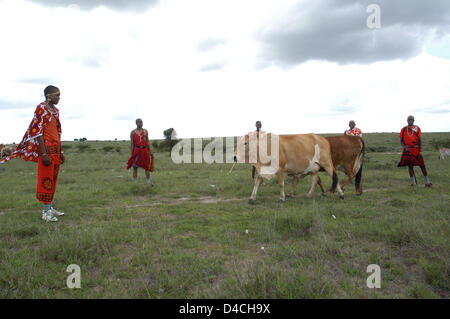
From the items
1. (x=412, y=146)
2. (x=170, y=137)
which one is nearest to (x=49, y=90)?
(x=412, y=146)

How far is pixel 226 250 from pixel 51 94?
14.0 ft

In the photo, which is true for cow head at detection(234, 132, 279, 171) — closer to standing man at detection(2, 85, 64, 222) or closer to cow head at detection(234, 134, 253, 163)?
cow head at detection(234, 134, 253, 163)

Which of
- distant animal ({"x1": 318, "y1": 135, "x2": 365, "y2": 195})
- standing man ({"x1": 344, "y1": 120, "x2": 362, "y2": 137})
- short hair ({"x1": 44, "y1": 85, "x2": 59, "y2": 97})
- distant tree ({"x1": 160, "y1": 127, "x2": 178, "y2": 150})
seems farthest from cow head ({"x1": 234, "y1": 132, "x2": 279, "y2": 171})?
distant tree ({"x1": 160, "y1": 127, "x2": 178, "y2": 150})

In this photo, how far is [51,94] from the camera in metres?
5.59

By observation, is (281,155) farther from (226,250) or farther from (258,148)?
(226,250)

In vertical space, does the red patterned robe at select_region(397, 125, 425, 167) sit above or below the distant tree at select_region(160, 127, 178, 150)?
below

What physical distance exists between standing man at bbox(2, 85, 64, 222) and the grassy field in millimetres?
591

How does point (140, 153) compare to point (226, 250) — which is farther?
point (140, 153)

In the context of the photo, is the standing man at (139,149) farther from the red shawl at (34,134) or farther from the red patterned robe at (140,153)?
the red shawl at (34,134)

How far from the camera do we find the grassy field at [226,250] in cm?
305

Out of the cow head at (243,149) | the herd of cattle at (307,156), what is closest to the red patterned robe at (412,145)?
the herd of cattle at (307,156)

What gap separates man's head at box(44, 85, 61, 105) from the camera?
18.3ft

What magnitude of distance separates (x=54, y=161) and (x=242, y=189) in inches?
192

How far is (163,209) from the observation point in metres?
6.57
